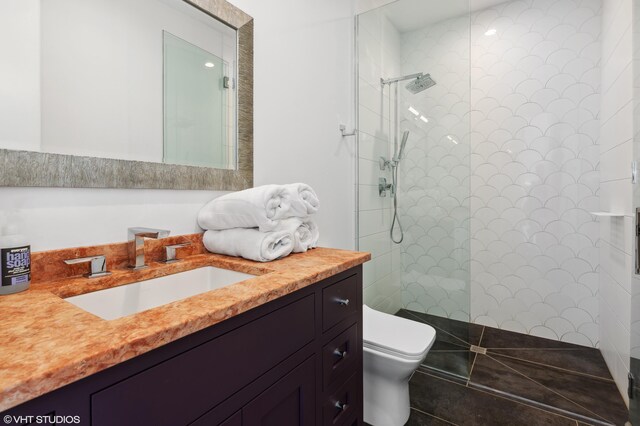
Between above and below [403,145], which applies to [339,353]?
below

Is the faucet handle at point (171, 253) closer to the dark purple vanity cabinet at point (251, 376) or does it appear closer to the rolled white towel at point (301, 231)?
the rolled white towel at point (301, 231)

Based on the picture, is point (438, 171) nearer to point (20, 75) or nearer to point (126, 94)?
point (126, 94)

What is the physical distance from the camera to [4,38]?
800 mm

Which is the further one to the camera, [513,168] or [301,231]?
[513,168]

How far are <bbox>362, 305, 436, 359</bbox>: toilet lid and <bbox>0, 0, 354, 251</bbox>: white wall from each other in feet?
1.74

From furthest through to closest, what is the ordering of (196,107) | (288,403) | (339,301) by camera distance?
1. (196,107)
2. (339,301)
3. (288,403)

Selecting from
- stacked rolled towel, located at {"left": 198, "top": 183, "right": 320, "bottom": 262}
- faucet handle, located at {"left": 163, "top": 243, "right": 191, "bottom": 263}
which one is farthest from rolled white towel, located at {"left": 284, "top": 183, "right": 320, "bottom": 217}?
faucet handle, located at {"left": 163, "top": 243, "right": 191, "bottom": 263}

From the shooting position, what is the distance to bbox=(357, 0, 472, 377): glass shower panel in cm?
212

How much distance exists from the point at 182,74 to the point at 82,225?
64cm

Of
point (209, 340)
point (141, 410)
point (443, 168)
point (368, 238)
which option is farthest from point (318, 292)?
point (443, 168)

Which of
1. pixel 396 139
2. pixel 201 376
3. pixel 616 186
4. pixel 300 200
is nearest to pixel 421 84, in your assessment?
pixel 396 139

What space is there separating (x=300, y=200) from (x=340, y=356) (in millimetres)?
585

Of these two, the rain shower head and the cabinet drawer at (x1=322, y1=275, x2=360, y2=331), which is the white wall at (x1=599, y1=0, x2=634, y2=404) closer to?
the rain shower head

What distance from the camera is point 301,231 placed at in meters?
1.36
